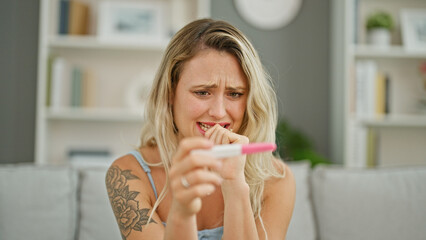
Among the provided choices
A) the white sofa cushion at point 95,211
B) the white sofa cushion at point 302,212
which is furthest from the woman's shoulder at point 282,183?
the white sofa cushion at point 95,211

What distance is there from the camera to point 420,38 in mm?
2824

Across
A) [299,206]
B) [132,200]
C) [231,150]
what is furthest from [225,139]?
[299,206]

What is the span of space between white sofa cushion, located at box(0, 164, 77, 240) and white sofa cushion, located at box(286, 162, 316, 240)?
0.89m

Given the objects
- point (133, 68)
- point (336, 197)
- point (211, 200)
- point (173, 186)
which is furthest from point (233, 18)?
point (173, 186)

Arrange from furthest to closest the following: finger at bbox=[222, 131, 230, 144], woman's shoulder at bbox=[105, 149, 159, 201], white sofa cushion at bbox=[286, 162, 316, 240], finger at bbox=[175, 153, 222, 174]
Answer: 1. white sofa cushion at bbox=[286, 162, 316, 240]
2. woman's shoulder at bbox=[105, 149, 159, 201]
3. finger at bbox=[222, 131, 230, 144]
4. finger at bbox=[175, 153, 222, 174]

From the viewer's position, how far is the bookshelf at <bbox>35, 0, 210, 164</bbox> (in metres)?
2.70

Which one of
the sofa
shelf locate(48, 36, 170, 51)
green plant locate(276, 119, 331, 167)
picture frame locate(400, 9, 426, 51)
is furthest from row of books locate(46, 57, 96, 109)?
picture frame locate(400, 9, 426, 51)

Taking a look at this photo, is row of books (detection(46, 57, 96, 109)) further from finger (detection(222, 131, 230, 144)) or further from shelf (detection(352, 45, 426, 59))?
finger (detection(222, 131, 230, 144))

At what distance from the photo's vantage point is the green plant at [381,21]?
279cm

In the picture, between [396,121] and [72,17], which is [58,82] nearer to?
[72,17]

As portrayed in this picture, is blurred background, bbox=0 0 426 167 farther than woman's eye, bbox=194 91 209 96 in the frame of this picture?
Yes

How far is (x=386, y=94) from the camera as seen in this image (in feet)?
9.06

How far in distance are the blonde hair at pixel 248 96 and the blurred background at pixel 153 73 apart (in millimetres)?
1365

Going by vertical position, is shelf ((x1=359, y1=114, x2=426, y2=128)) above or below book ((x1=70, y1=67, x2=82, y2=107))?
below
